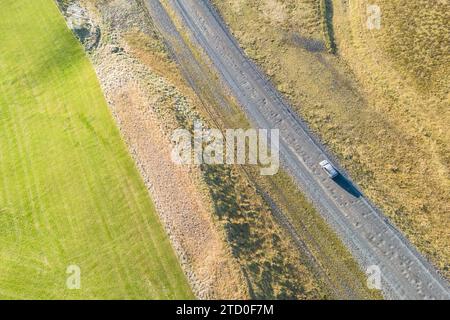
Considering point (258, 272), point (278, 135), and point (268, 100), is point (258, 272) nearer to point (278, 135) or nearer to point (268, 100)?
point (278, 135)

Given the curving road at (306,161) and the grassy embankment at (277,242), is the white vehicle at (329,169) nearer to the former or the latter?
the curving road at (306,161)

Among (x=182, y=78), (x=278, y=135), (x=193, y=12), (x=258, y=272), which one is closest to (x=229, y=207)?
(x=258, y=272)

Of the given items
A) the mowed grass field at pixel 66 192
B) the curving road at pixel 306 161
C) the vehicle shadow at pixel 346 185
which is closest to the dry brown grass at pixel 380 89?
the vehicle shadow at pixel 346 185

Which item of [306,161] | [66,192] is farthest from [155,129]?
[306,161]

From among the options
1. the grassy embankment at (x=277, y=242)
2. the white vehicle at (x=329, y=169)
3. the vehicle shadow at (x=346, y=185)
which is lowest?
the grassy embankment at (x=277, y=242)

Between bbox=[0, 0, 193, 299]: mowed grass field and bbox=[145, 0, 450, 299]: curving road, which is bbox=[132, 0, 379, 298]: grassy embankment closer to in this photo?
bbox=[145, 0, 450, 299]: curving road

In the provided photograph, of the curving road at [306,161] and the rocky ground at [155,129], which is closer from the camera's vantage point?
the curving road at [306,161]
